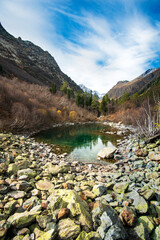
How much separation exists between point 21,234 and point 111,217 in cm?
228

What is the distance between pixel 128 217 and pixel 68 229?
1.67 meters

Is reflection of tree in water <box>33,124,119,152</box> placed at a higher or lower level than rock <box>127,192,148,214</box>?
lower

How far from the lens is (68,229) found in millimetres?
2791

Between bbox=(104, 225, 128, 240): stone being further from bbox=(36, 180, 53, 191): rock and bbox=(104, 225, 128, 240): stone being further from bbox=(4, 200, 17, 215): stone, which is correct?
bbox=(36, 180, 53, 191): rock

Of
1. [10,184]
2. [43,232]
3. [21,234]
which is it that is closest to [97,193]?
[43,232]

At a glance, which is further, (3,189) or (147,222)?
(3,189)

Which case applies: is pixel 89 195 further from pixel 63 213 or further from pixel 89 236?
pixel 89 236

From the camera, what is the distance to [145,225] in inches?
124

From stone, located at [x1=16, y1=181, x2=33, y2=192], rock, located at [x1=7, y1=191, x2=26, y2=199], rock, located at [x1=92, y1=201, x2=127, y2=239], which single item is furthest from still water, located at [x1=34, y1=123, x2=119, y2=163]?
rock, located at [x1=92, y1=201, x2=127, y2=239]

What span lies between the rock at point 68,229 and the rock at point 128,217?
1284 millimetres

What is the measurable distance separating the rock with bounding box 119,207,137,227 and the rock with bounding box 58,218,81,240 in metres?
1.28

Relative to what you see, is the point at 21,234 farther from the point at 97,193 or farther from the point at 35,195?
the point at 97,193

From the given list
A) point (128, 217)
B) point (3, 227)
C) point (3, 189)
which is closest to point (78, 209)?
point (128, 217)

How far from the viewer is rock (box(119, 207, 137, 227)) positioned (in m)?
3.07
